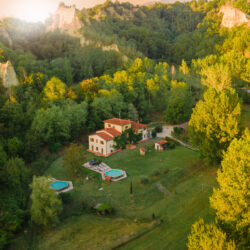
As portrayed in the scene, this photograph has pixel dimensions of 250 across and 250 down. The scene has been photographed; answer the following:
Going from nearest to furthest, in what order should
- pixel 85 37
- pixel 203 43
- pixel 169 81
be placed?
pixel 169 81 → pixel 85 37 → pixel 203 43

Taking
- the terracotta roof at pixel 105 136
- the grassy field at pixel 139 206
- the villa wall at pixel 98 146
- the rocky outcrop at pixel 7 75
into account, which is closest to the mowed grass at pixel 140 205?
the grassy field at pixel 139 206

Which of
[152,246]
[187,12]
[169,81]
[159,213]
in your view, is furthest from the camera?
[187,12]

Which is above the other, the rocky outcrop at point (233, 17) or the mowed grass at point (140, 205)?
the rocky outcrop at point (233, 17)

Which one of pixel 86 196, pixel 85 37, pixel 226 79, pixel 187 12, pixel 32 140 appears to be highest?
pixel 187 12

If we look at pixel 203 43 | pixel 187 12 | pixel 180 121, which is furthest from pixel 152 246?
pixel 187 12

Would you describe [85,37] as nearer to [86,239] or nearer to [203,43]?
[203,43]

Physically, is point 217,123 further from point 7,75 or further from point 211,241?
point 7,75

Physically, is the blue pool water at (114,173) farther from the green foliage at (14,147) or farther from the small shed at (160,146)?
the green foliage at (14,147)
